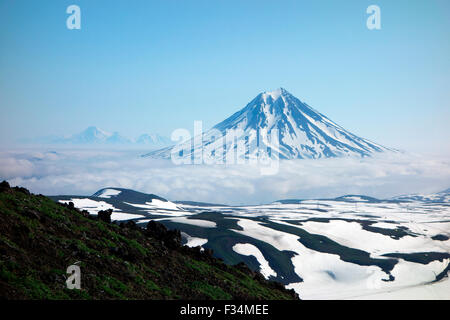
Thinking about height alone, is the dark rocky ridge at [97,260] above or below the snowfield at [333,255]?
above

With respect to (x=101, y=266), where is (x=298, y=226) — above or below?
below

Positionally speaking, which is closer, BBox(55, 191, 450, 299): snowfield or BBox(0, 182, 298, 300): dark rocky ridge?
BBox(0, 182, 298, 300): dark rocky ridge

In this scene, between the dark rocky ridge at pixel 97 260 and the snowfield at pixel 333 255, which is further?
the snowfield at pixel 333 255

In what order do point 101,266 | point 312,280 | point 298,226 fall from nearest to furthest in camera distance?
point 101,266 < point 312,280 < point 298,226

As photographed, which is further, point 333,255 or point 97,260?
point 333,255

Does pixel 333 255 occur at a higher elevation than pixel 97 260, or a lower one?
lower

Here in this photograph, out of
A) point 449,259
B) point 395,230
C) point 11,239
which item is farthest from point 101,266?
point 395,230

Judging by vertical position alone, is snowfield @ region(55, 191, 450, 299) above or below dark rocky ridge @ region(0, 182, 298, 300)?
below
